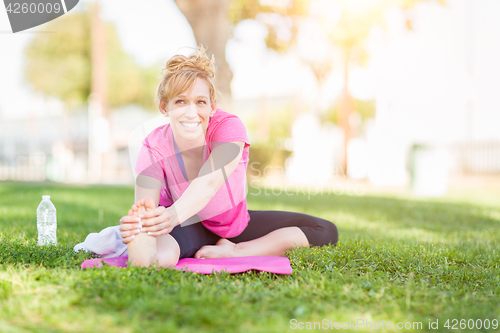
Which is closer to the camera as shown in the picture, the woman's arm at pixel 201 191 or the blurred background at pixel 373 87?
the woman's arm at pixel 201 191

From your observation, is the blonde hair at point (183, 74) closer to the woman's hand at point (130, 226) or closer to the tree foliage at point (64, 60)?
the woman's hand at point (130, 226)

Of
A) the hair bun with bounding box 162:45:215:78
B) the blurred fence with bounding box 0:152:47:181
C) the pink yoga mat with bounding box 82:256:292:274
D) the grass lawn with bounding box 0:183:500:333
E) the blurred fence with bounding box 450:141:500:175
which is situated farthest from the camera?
the blurred fence with bounding box 0:152:47:181

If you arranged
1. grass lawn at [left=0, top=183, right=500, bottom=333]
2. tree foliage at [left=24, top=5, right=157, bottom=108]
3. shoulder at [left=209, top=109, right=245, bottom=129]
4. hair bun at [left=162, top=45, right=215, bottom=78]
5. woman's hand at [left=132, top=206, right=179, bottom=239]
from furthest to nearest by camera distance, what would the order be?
tree foliage at [left=24, top=5, right=157, bottom=108] < shoulder at [left=209, top=109, right=245, bottom=129] < hair bun at [left=162, top=45, right=215, bottom=78] < woman's hand at [left=132, top=206, right=179, bottom=239] < grass lawn at [left=0, top=183, right=500, bottom=333]

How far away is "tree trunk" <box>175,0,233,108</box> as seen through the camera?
8.02 m

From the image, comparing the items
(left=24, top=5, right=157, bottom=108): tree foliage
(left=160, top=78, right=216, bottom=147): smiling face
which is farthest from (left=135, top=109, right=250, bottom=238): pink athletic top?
(left=24, top=5, right=157, bottom=108): tree foliage

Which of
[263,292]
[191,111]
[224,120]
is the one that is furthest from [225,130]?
[263,292]

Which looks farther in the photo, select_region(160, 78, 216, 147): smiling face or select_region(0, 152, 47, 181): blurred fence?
select_region(0, 152, 47, 181): blurred fence

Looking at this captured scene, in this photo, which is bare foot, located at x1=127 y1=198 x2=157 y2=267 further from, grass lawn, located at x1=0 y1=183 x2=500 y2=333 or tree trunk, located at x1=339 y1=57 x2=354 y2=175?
tree trunk, located at x1=339 y1=57 x2=354 y2=175

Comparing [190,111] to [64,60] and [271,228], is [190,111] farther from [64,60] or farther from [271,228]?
[64,60]

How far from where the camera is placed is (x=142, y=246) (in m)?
2.35

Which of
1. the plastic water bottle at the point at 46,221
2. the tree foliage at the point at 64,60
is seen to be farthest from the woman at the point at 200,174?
the tree foliage at the point at 64,60

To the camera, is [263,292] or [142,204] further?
[142,204]

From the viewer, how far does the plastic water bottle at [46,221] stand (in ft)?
10.3

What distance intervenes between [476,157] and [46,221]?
589 inches
